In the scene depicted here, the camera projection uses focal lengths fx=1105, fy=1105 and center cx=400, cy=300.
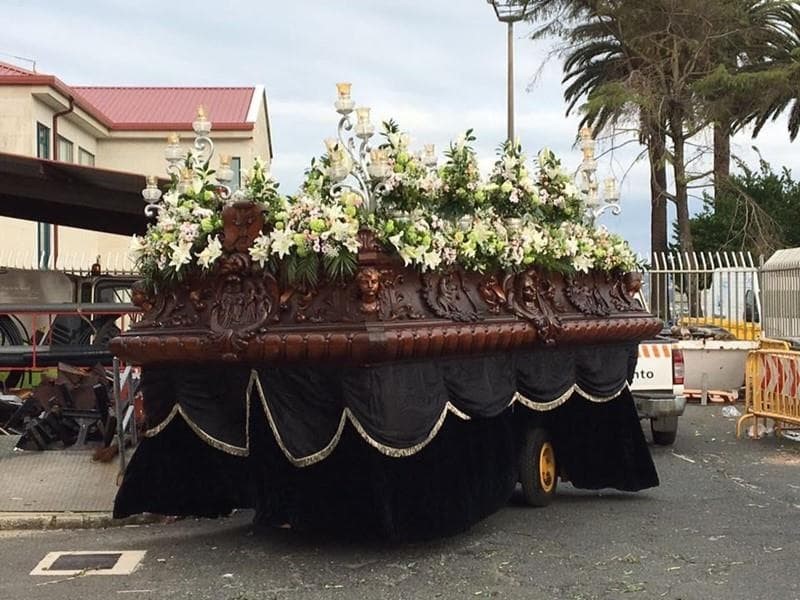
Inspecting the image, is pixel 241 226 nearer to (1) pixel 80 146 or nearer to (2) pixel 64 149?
(2) pixel 64 149

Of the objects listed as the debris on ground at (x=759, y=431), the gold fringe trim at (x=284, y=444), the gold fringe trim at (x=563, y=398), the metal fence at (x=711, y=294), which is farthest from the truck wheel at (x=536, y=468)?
the metal fence at (x=711, y=294)

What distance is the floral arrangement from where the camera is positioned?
6.64 metres

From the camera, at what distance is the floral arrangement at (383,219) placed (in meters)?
6.64

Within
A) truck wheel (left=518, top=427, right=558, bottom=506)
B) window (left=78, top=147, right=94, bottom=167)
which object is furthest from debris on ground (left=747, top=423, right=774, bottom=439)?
window (left=78, top=147, right=94, bottom=167)

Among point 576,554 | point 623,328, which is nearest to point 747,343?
point 623,328

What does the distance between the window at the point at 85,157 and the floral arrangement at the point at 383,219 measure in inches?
878

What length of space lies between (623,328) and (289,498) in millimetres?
3157

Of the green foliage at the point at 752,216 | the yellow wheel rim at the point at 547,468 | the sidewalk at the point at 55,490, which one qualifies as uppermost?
the green foliage at the point at 752,216

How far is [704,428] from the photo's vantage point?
49.3ft

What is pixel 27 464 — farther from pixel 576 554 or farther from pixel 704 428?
pixel 704 428

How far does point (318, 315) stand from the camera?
667 cm

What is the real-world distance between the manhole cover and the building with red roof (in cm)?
1295

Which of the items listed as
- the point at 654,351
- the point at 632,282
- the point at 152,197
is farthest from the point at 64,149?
the point at 632,282

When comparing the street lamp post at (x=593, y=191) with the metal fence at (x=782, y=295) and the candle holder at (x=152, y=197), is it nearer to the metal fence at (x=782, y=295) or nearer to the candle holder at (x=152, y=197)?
the candle holder at (x=152, y=197)
